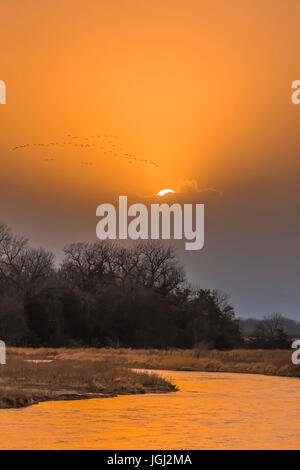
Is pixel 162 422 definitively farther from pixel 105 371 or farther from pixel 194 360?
pixel 194 360

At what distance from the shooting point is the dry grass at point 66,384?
128ft

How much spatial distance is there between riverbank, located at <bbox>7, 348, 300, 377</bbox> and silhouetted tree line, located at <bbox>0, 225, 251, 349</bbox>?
18386 millimetres

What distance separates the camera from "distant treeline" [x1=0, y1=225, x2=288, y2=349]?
105 metres

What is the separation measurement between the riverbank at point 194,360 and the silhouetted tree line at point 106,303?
18386 millimetres

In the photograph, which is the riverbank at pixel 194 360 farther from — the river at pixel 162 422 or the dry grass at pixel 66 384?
the river at pixel 162 422

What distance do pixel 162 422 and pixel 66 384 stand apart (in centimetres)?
1381

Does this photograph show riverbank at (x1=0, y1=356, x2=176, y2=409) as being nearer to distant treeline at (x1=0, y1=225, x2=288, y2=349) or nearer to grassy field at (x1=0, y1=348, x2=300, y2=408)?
grassy field at (x1=0, y1=348, x2=300, y2=408)

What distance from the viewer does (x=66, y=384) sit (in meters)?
45.5

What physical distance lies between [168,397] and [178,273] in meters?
84.4

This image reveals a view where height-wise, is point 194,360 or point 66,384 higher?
point 194,360

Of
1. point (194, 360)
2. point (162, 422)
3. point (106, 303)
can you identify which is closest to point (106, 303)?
point (106, 303)

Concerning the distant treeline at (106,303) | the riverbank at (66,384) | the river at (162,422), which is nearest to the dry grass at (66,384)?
the riverbank at (66,384)

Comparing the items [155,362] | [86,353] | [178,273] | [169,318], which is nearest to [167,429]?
[155,362]
